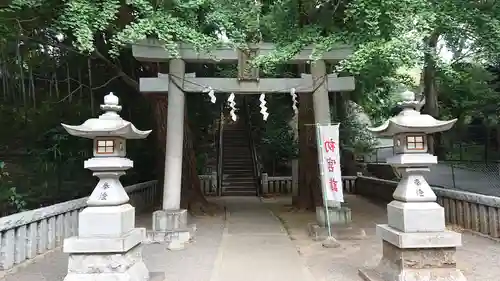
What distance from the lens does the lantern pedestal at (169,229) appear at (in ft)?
25.0

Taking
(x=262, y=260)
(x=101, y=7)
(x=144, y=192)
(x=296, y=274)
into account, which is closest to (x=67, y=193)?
(x=144, y=192)

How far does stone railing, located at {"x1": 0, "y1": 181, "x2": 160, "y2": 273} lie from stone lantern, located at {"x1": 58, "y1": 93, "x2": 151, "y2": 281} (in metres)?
1.73

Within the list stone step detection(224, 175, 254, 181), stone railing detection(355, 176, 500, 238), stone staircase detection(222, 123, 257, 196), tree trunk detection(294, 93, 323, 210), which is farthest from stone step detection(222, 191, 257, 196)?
stone railing detection(355, 176, 500, 238)

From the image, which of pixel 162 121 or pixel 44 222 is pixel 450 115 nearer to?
pixel 162 121

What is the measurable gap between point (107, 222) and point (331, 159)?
4452 millimetres

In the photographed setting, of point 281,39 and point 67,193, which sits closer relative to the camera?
point 281,39

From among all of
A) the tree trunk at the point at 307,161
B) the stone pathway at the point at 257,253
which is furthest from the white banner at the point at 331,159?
the tree trunk at the point at 307,161

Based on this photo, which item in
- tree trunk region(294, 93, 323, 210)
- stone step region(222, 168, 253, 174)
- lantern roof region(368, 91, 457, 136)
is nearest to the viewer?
lantern roof region(368, 91, 457, 136)

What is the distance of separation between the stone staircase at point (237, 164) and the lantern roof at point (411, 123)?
37.6 feet

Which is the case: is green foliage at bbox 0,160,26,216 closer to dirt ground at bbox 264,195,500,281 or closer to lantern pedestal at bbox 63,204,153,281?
lantern pedestal at bbox 63,204,153,281

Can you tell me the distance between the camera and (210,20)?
7168 millimetres

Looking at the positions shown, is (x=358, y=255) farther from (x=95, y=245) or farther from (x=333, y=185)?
(x=95, y=245)

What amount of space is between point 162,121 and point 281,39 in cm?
419

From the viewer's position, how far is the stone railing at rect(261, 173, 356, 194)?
657 inches
